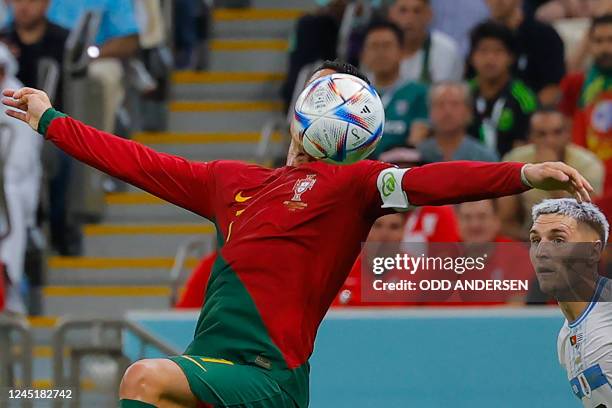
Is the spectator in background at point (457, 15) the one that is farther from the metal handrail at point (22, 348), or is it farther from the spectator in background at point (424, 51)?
the metal handrail at point (22, 348)

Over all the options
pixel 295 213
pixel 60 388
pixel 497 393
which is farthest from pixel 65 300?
pixel 295 213

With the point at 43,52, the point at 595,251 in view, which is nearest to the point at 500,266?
the point at 595,251

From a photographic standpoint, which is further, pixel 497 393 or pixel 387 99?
pixel 387 99

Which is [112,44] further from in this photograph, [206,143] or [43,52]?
[206,143]

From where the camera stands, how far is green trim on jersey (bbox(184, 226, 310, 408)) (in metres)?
6.07

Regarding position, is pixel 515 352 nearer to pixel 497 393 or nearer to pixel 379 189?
pixel 497 393

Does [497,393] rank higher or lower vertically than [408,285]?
lower

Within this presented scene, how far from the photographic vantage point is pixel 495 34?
37.7 ft

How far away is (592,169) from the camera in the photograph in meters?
10.2

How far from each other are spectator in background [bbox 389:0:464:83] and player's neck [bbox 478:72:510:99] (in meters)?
0.38

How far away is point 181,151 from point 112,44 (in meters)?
1.09

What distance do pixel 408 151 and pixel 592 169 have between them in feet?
3.81

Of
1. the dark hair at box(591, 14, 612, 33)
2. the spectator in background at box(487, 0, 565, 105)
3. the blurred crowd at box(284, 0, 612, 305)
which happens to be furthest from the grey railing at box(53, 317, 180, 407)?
the dark hair at box(591, 14, 612, 33)

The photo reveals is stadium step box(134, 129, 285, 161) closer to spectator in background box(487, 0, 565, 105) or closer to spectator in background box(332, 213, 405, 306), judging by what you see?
spectator in background box(487, 0, 565, 105)
